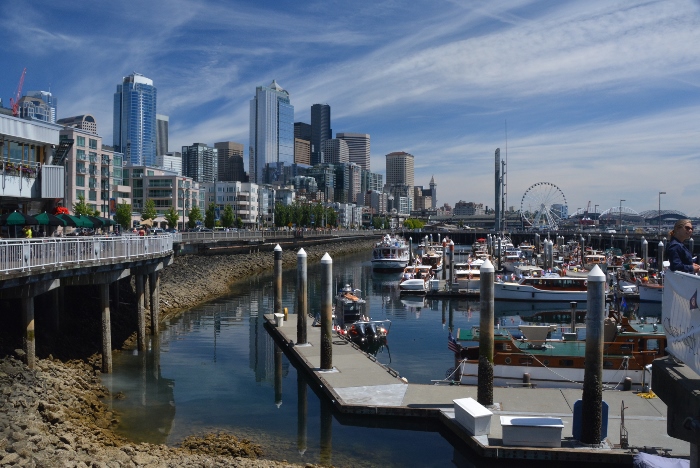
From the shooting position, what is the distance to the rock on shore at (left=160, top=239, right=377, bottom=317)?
175 ft

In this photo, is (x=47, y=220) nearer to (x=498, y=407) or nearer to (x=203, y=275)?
(x=498, y=407)

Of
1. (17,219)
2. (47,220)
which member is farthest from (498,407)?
(17,219)

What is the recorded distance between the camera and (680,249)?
10.3 m

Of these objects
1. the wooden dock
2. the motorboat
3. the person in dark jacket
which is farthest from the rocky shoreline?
the person in dark jacket

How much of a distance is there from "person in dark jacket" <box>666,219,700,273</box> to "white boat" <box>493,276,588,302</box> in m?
53.2

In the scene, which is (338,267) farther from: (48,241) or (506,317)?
(48,241)

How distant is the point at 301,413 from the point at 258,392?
399 cm

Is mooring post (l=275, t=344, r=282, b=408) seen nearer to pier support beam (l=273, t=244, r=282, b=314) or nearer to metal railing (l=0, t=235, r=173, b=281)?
pier support beam (l=273, t=244, r=282, b=314)

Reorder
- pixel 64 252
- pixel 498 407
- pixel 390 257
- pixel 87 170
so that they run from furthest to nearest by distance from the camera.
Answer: pixel 87 170 < pixel 390 257 < pixel 64 252 < pixel 498 407

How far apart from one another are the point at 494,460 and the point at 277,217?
163813mm

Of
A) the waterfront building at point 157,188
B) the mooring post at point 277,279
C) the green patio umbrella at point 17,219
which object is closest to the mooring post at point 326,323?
the green patio umbrella at point 17,219

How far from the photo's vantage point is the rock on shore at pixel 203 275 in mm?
53469

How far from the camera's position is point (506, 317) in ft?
176

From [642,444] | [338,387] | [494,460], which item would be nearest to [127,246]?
[338,387]
